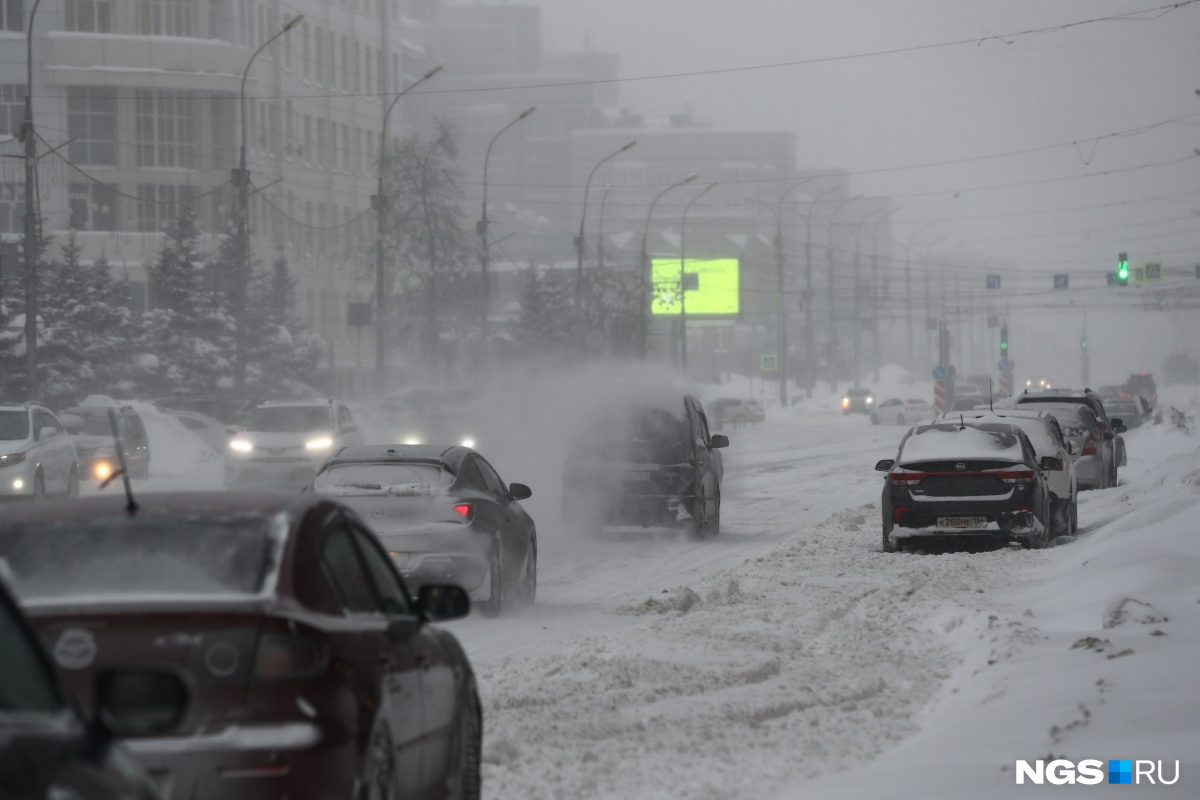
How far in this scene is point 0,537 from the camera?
5.32m

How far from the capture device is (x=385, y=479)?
13.5 meters

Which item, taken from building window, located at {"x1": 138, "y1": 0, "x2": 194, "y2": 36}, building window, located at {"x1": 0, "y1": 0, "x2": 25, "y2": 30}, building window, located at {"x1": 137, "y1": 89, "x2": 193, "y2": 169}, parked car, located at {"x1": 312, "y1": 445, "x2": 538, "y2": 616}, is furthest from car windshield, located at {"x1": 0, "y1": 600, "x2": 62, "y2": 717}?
building window, located at {"x1": 0, "y1": 0, "x2": 25, "y2": 30}

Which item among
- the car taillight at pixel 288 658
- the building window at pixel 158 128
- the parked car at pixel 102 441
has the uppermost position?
the building window at pixel 158 128

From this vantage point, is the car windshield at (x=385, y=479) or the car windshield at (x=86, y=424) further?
the car windshield at (x=86, y=424)

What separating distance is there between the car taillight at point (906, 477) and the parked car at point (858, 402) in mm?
73496

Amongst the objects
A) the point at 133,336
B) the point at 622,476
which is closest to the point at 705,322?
the point at 133,336

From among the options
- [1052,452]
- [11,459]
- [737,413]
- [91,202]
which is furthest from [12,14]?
[1052,452]

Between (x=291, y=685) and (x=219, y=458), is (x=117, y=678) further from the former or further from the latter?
(x=219, y=458)

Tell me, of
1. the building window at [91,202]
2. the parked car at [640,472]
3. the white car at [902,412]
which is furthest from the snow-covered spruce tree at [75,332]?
the white car at [902,412]

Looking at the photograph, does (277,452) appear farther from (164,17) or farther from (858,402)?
(858,402)

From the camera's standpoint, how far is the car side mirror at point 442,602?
5.91 metres

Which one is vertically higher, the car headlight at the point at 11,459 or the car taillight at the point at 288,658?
the car taillight at the point at 288,658

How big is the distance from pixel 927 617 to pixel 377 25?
288 ft

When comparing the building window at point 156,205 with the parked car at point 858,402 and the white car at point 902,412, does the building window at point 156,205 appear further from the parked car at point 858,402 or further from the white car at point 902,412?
the parked car at point 858,402
